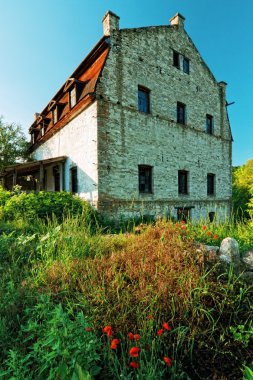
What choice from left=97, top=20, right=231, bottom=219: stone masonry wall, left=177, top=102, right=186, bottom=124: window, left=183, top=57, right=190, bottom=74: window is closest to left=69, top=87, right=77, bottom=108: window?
left=97, top=20, right=231, bottom=219: stone masonry wall

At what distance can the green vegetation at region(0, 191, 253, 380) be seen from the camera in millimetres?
1772

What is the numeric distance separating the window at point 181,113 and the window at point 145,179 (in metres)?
4.28

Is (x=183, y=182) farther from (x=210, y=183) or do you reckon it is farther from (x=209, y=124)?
(x=209, y=124)

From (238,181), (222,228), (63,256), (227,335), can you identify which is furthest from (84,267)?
(238,181)

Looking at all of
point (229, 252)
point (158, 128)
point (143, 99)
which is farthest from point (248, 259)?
point (143, 99)

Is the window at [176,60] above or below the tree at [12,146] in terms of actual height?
above

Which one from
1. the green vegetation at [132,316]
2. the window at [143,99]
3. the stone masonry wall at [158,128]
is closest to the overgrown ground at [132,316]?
the green vegetation at [132,316]

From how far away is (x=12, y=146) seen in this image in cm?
1820

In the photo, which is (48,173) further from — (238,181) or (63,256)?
(238,181)

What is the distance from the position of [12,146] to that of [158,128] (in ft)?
42.4

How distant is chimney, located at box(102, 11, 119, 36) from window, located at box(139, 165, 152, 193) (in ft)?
22.1

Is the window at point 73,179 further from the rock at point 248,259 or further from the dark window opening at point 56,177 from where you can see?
the rock at point 248,259

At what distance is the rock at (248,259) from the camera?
3.08 meters

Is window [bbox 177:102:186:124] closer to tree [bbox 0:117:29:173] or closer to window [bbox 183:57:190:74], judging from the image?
window [bbox 183:57:190:74]
